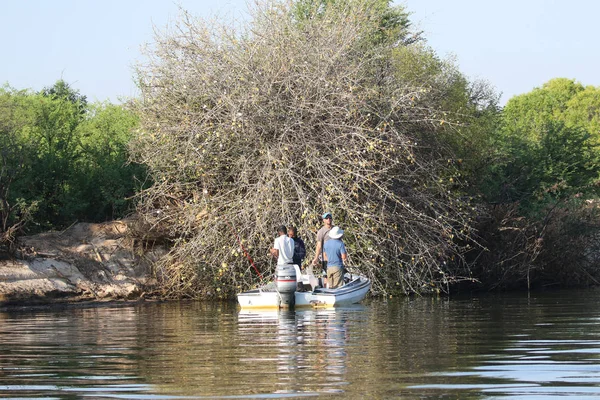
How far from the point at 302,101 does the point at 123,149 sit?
7.70 m

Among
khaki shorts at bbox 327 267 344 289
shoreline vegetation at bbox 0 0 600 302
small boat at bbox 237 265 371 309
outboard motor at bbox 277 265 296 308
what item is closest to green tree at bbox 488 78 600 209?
shoreline vegetation at bbox 0 0 600 302

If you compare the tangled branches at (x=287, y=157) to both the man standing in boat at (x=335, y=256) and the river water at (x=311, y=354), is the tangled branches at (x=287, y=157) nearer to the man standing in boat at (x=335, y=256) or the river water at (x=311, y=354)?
the man standing in boat at (x=335, y=256)

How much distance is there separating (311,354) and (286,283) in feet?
26.5

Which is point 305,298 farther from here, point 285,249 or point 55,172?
point 55,172

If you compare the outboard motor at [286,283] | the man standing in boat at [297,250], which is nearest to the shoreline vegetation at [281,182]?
the man standing in boat at [297,250]

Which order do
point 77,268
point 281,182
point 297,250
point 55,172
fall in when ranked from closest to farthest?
point 297,250, point 281,182, point 77,268, point 55,172

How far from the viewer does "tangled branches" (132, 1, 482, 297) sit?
949 inches

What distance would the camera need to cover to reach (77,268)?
25953mm

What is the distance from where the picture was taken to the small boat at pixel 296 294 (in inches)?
806

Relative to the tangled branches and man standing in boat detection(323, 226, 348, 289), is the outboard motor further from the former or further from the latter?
the tangled branches

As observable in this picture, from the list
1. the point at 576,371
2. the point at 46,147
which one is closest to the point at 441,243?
the point at 46,147

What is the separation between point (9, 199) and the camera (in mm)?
27047

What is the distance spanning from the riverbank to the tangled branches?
0.94m

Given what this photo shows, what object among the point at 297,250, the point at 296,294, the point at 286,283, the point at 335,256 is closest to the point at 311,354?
the point at 286,283
